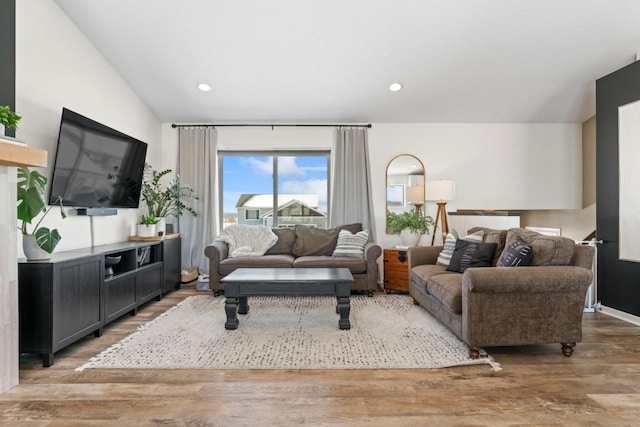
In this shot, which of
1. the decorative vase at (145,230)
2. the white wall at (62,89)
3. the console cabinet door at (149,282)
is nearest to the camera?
the white wall at (62,89)

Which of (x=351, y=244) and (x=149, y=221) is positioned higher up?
(x=149, y=221)

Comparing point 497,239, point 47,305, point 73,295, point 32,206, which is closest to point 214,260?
point 73,295

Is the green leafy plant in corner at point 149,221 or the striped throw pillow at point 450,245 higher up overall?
the green leafy plant in corner at point 149,221

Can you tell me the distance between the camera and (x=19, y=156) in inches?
81.2

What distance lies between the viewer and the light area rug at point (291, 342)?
250 cm

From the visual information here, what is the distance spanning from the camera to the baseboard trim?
345cm

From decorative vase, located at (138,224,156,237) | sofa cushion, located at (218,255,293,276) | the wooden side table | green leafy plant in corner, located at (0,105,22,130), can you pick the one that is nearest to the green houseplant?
green leafy plant in corner, located at (0,105,22,130)

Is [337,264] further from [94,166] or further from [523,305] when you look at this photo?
[94,166]

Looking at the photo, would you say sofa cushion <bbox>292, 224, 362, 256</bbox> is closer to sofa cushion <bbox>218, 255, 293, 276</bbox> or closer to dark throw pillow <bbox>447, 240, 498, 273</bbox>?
sofa cushion <bbox>218, 255, 293, 276</bbox>

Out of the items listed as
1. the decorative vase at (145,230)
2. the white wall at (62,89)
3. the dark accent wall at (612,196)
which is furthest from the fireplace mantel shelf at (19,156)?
the dark accent wall at (612,196)

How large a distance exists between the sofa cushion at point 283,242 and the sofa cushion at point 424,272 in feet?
6.02

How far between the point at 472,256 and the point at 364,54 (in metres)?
2.37

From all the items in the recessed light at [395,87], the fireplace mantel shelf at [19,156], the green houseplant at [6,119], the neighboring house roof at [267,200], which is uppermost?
the recessed light at [395,87]

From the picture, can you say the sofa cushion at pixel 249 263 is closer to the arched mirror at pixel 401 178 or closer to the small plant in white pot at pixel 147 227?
the small plant in white pot at pixel 147 227
